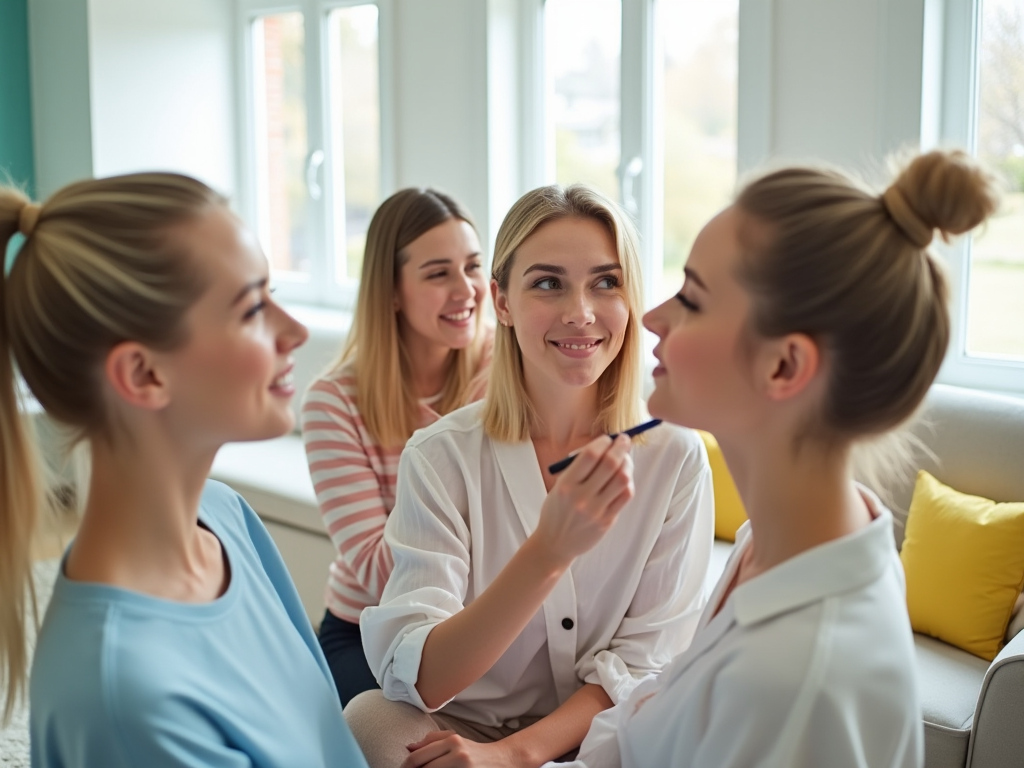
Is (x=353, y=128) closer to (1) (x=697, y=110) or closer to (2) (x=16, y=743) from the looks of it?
(1) (x=697, y=110)

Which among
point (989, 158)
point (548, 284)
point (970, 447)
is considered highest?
point (989, 158)

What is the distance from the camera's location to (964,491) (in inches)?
104

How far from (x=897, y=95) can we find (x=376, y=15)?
2.56m

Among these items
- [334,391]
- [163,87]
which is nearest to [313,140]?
[163,87]

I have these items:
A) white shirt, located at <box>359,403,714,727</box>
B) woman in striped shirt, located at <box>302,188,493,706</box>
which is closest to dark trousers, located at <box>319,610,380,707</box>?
woman in striped shirt, located at <box>302,188,493,706</box>

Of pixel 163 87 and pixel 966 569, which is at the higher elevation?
pixel 163 87

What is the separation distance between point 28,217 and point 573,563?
3.20 feet

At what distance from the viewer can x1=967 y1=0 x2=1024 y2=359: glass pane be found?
10.1 ft

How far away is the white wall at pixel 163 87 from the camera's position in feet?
16.8

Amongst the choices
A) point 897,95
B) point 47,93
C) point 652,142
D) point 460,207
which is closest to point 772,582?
point 460,207

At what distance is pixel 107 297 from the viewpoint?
1122mm

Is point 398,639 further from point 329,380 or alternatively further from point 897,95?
point 897,95

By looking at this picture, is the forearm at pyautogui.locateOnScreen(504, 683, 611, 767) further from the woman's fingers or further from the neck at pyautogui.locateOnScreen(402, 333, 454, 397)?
the neck at pyautogui.locateOnScreen(402, 333, 454, 397)

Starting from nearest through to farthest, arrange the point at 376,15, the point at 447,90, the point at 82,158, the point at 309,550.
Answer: the point at 309,550 < the point at 447,90 < the point at 376,15 < the point at 82,158
